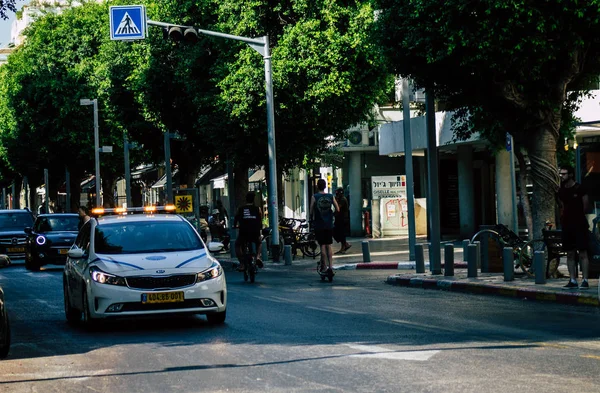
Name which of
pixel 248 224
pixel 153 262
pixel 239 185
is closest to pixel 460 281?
pixel 248 224

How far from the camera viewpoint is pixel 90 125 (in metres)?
68.1

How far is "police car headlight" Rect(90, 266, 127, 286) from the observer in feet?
47.6

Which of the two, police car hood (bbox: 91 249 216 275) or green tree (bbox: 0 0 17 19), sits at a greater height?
green tree (bbox: 0 0 17 19)

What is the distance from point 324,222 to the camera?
23.4 metres

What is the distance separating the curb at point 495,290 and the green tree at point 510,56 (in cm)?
192

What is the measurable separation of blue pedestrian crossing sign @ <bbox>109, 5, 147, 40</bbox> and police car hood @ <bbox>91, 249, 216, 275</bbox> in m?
15.1

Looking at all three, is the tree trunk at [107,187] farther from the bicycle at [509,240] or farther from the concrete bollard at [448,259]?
the bicycle at [509,240]

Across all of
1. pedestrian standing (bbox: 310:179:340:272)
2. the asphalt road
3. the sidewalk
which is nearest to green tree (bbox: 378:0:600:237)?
the sidewalk

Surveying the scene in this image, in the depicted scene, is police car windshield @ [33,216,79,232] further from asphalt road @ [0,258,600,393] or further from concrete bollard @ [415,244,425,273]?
asphalt road @ [0,258,600,393]

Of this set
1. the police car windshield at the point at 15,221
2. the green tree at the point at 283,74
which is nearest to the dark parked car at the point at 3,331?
the green tree at the point at 283,74

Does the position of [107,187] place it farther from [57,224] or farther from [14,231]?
[57,224]

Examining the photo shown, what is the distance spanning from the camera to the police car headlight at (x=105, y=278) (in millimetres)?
14516

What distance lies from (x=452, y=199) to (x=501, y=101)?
2465 centimetres

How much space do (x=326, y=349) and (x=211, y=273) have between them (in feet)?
11.5
